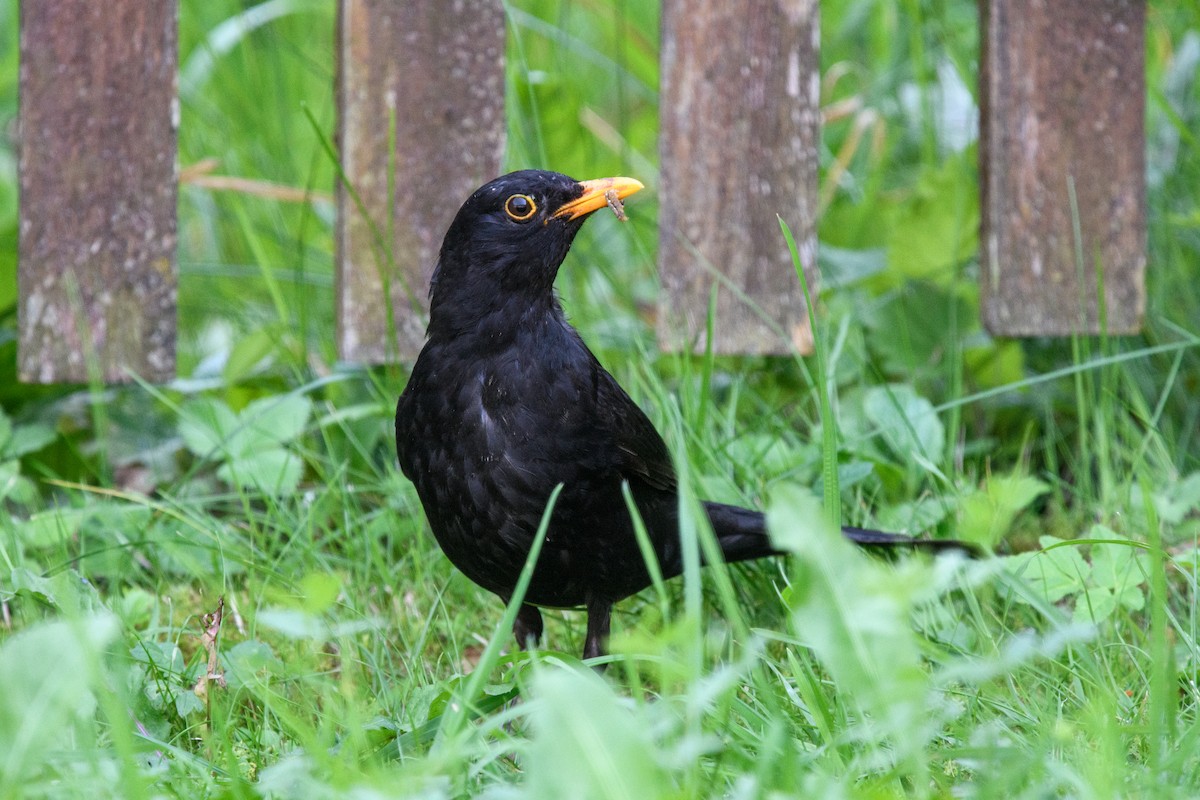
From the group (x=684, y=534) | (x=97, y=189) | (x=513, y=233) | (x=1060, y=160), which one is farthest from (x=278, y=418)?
(x=1060, y=160)

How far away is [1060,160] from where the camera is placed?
3248mm

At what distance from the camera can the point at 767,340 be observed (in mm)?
3238

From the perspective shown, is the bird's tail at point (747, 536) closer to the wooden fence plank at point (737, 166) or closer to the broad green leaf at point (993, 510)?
the broad green leaf at point (993, 510)

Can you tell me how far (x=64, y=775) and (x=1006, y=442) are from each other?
282cm

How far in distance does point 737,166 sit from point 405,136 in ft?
2.76

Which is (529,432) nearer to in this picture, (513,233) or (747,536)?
(513,233)

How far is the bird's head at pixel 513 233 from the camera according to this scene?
255cm

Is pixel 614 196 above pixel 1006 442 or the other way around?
above

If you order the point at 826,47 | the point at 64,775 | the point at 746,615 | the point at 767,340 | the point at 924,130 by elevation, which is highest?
the point at 826,47

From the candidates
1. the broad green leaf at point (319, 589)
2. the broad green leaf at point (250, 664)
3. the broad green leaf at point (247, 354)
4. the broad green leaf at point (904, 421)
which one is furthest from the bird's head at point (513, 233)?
the broad green leaf at point (319, 589)

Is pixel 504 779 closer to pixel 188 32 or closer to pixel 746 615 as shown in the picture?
pixel 746 615

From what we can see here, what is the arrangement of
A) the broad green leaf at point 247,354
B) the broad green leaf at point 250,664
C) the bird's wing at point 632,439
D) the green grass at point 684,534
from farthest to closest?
the broad green leaf at point 247,354, the bird's wing at point 632,439, the broad green leaf at point 250,664, the green grass at point 684,534

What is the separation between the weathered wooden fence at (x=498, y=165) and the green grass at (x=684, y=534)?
7.0 inches

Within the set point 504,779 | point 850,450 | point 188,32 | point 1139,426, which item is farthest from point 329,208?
point 504,779
